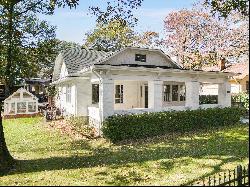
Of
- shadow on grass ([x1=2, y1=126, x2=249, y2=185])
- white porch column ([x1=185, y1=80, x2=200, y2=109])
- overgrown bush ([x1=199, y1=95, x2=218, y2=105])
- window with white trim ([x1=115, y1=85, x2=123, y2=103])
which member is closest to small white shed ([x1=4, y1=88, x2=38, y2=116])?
window with white trim ([x1=115, y1=85, x2=123, y2=103])

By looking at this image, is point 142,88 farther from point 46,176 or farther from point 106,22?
point 46,176

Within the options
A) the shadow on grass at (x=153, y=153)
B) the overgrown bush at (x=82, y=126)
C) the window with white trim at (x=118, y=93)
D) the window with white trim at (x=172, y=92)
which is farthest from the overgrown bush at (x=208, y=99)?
the shadow on grass at (x=153, y=153)

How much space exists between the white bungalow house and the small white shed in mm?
4573

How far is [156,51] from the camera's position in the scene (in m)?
23.4

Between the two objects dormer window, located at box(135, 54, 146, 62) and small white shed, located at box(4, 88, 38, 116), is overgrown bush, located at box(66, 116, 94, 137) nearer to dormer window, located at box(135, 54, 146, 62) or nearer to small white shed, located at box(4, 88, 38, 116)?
dormer window, located at box(135, 54, 146, 62)

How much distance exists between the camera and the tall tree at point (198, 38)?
44250 mm

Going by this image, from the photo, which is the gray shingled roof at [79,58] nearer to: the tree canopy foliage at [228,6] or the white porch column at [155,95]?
the white porch column at [155,95]

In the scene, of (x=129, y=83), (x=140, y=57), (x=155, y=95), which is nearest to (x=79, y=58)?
(x=129, y=83)

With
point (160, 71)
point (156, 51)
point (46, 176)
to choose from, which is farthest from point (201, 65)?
point (46, 176)

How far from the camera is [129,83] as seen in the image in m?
26.5

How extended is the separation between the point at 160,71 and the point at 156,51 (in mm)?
3422

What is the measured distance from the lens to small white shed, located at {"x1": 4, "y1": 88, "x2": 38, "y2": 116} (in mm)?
32281

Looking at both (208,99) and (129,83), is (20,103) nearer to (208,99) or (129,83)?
(129,83)

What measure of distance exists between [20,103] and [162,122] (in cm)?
1933
